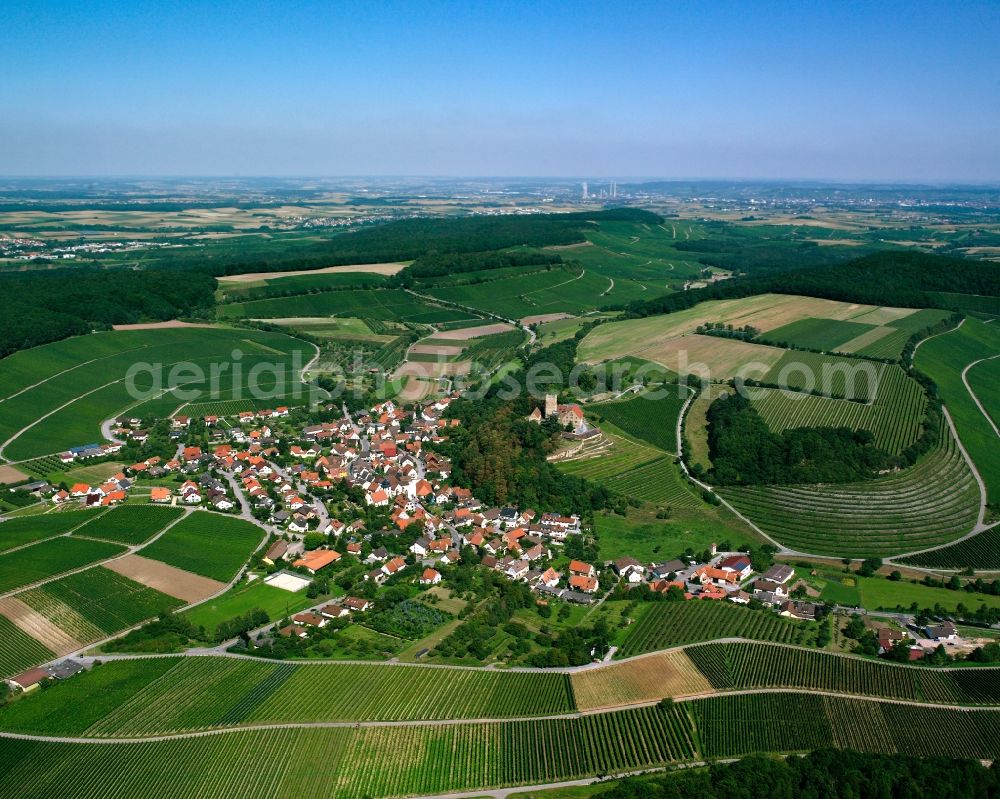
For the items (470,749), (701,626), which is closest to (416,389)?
(701,626)

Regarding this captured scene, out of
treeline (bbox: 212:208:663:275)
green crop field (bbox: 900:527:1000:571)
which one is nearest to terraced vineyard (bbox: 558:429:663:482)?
green crop field (bbox: 900:527:1000:571)

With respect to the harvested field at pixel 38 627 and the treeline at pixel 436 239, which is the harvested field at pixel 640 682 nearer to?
the harvested field at pixel 38 627

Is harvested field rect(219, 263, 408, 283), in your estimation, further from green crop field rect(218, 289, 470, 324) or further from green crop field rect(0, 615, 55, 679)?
green crop field rect(0, 615, 55, 679)

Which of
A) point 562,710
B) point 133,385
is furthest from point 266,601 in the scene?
point 133,385

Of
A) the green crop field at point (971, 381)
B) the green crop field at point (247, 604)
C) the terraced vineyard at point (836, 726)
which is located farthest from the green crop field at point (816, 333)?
the green crop field at point (247, 604)

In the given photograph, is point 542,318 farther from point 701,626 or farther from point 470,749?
point 470,749
